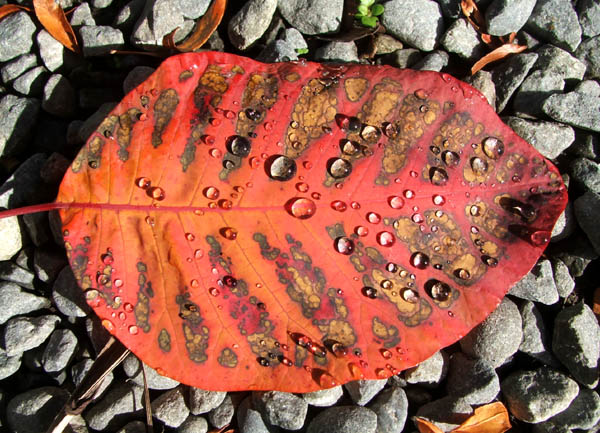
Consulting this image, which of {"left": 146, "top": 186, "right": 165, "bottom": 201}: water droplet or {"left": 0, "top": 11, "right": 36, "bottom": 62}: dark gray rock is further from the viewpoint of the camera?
{"left": 0, "top": 11, "right": 36, "bottom": 62}: dark gray rock

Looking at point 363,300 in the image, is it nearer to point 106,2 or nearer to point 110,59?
point 110,59

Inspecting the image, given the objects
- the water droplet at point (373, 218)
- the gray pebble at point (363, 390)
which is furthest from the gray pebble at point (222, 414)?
the water droplet at point (373, 218)

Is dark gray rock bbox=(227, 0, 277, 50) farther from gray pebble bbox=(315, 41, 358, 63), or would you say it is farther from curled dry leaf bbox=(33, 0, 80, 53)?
curled dry leaf bbox=(33, 0, 80, 53)

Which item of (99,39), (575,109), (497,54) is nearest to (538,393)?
(575,109)

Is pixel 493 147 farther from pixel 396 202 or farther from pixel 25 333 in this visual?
pixel 25 333

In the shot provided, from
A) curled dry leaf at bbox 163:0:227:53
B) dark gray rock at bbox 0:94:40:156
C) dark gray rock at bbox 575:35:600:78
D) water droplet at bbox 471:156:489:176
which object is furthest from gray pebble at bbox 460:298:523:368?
dark gray rock at bbox 0:94:40:156

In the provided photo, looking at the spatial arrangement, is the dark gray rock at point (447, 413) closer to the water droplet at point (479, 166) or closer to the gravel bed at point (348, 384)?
the gravel bed at point (348, 384)

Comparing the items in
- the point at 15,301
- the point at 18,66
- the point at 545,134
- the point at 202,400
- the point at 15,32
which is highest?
the point at 15,32
